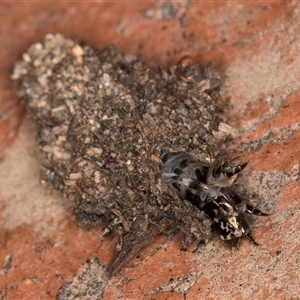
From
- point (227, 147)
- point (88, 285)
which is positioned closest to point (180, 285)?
point (88, 285)

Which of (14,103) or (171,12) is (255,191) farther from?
(14,103)

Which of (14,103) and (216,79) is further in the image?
(14,103)

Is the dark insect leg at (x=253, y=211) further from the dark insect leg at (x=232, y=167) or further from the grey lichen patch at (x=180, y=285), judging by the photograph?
the grey lichen patch at (x=180, y=285)

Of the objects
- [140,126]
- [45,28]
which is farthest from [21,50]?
[140,126]

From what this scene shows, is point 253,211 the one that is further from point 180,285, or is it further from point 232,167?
point 180,285

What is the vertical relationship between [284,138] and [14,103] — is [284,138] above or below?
above

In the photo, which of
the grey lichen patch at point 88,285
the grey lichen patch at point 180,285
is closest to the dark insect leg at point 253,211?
the grey lichen patch at point 180,285

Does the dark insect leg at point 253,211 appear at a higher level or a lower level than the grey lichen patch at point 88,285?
higher
